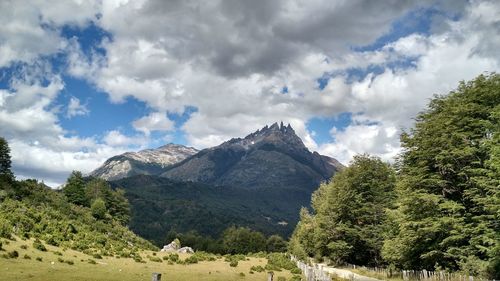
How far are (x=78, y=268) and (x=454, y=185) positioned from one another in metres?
41.7

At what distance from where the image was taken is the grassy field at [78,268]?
3534 centimetres

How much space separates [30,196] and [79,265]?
4302 cm

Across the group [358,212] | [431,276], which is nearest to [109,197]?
[358,212]

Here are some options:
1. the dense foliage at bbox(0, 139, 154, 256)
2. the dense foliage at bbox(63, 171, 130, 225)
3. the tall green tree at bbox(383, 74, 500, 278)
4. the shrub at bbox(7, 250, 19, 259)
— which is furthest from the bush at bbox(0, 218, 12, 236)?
the dense foliage at bbox(63, 171, 130, 225)

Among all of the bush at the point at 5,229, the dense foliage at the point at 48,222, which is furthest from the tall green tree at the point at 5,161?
the bush at the point at 5,229

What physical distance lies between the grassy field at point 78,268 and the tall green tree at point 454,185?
19693 mm

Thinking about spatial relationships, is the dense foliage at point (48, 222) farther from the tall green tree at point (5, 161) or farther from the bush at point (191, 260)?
the bush at point (191, 260)

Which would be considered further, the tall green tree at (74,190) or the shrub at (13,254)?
the tall green tree at (74,190)

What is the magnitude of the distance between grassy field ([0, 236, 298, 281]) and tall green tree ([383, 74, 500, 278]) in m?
19.7

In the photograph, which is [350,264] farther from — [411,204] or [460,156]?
[460,156]

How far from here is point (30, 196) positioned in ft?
261

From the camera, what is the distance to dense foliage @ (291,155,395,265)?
73.1 m

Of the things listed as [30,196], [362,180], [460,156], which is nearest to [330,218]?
[362,180]

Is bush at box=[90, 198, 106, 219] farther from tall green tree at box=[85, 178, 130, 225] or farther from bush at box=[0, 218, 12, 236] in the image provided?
bush at box=[0, 218, 12, 236]
